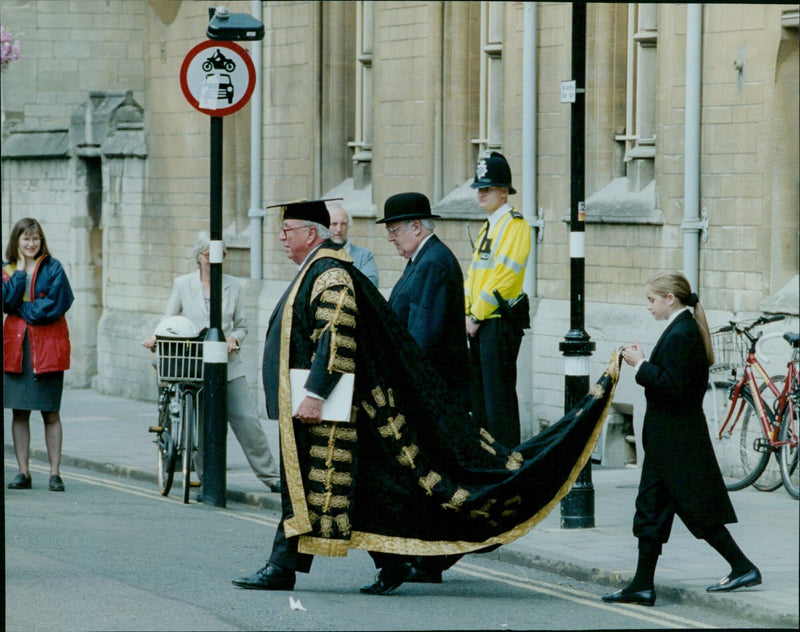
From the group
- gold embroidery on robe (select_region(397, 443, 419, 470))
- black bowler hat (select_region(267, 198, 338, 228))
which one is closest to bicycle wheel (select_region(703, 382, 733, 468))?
gold embroidery on robe (select_region(397, 443, 419, 470))

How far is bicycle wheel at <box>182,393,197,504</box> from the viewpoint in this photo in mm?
11562

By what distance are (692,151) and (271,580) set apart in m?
5.87

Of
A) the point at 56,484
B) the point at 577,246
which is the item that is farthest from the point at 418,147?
the point at 577,246

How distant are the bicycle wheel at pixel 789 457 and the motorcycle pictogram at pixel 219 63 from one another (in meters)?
4.30

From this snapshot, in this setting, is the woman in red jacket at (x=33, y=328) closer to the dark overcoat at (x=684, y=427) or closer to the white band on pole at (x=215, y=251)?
the white band on pole at (x=215, y=251)

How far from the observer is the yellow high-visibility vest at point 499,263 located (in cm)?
992

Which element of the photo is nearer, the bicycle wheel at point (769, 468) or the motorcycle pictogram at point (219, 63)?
the bicycle wheel at point (769, 468)

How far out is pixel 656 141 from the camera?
43.6 ft

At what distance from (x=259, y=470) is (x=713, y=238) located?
146 inches

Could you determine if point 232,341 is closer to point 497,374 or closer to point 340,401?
point 497,374

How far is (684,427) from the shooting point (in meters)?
7.63

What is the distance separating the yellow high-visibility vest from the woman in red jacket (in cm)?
337

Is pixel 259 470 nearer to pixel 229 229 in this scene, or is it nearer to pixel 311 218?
pixel 311 218

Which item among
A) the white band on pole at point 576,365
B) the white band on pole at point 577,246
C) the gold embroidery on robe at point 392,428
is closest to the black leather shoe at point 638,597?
the gold embroidery on robe at point 392,428
